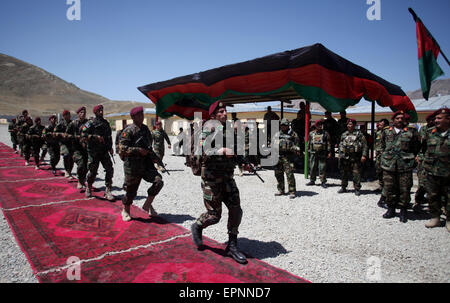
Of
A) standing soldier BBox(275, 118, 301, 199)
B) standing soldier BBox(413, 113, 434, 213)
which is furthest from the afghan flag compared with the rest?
standing soldier BBox(275, 118, 301, 199)

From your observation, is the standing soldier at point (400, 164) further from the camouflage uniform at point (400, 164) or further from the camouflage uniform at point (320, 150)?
the camouflage uniform at point (320, 150)

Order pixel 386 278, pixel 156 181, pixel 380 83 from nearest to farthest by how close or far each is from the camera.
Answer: pixel 386 278
pixel 156 181
pixel 380 83

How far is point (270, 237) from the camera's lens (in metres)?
4.17

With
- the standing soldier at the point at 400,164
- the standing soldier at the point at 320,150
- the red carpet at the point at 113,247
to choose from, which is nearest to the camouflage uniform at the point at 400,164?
the standing soldier at the point at 400,164

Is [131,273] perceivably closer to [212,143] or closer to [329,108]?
[212,143]

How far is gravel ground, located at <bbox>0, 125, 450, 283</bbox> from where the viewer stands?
3145mm

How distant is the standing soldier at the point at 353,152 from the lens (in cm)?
667

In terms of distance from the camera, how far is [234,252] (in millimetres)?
3359

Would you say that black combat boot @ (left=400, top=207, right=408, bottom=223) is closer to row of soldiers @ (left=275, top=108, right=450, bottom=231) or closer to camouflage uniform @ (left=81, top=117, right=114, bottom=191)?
row of soldiers @ (left=275, top=108, right=450, bottom=231)

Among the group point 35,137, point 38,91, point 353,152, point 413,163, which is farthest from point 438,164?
point 38,91

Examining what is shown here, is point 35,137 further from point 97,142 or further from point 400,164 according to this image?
point 400,164

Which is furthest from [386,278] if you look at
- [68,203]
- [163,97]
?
[163,97]

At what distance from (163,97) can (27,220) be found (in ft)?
30.4
